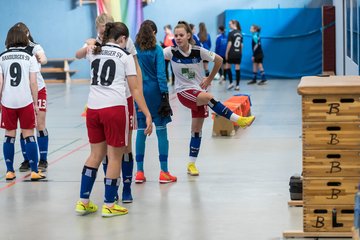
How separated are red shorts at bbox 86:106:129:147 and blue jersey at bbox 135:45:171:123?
1432mm

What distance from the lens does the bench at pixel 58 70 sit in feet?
83.8

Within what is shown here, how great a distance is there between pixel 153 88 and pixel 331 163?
2768 millimetres

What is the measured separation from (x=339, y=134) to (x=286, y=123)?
7651 mm

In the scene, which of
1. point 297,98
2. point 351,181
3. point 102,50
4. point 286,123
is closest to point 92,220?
point 102,50

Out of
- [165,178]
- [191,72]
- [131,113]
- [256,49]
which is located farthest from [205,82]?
[256,49]

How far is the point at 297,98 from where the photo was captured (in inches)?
720

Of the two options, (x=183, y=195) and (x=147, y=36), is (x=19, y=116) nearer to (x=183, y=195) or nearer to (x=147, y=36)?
(x=147, y=36)

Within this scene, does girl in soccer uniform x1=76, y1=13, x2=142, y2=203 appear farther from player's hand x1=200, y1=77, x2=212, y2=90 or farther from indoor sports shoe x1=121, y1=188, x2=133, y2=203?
player's hand x1=200, y1=77, x2=212, y2=90

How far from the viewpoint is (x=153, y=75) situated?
8.30 m

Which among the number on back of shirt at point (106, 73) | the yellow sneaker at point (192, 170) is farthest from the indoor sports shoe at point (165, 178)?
the number on back of shirt at point (106, 73)

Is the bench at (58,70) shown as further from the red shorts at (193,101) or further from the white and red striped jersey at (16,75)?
the red shorts at (193,101)

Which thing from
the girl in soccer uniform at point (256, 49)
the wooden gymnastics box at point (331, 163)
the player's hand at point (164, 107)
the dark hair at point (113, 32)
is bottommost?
the girl in soccer uniform at point (256, 49)

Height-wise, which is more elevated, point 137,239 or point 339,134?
point 339,134

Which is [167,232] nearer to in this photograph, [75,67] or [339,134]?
[339,134]
